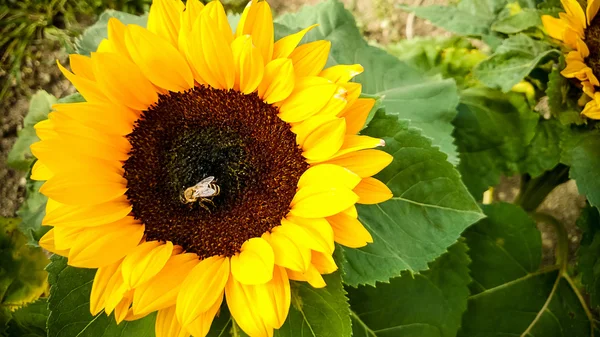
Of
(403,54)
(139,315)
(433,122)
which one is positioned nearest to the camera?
(139,315)

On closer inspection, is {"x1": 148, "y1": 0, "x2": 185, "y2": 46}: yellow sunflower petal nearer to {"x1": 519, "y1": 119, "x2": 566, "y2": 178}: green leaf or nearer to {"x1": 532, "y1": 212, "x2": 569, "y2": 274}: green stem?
{"x1": 519, "y1": 119, "x2": 566, "y2": 178}: green leaf

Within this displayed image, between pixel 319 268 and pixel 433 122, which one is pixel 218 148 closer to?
pixel 319 268

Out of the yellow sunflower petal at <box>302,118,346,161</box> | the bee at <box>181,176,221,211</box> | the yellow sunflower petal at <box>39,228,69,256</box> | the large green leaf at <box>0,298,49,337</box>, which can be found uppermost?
the yellow sunflower petal at <box>302,118,346,161</box>

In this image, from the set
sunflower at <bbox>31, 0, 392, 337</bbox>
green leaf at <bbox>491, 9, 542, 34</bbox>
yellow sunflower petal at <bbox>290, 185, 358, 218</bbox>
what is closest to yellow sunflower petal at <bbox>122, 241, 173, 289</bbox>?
sunflower at <bbox>31, 0, 392, 337</bbox>

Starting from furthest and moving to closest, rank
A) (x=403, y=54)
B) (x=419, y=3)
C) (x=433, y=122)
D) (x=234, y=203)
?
(x=419, y=3) < (x=403, y=54) < (x=433, y=122) < (x=234, y=203)

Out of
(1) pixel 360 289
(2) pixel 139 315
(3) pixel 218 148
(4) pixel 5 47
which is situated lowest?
(1) pixel 360 289

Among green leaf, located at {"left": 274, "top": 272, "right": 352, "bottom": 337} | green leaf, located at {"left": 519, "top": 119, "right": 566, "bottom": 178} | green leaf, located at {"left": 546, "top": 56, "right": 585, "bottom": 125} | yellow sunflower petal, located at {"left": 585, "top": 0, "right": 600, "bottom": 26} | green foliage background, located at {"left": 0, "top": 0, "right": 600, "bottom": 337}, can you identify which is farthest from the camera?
green leaf, located at {"left": 519, "top": 119, "right": 566, "bottom": 178}

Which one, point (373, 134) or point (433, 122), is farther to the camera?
point (433, 122)

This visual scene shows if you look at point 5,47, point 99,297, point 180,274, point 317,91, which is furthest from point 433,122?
point 5,47
